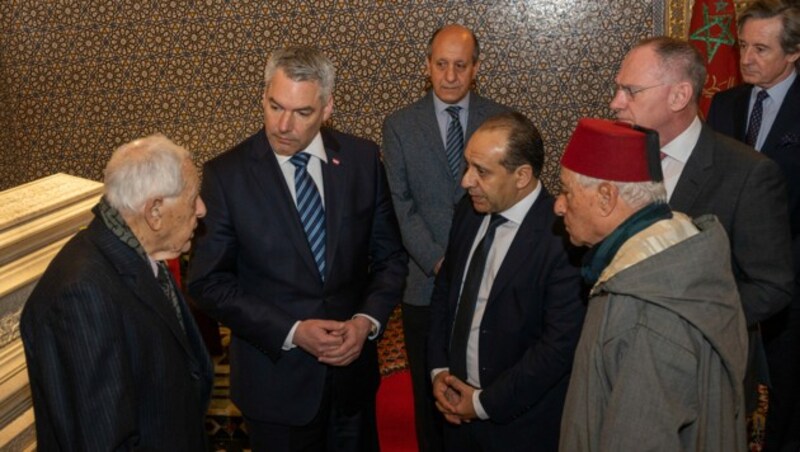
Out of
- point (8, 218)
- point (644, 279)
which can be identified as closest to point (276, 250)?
point (8, 218)

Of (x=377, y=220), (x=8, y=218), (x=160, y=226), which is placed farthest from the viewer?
Answer: (x=377, y=220)

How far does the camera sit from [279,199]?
3.04m

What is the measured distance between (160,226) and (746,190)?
192 cm

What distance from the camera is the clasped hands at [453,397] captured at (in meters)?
2.94

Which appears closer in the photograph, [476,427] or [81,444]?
[81,444]

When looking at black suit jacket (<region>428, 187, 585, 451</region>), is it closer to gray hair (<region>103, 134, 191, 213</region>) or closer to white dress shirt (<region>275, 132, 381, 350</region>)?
→ white dress shirt (<region>275, 132, 381, 350</region>)

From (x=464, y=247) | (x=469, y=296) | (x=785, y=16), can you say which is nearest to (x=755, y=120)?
(x=785, y=16)

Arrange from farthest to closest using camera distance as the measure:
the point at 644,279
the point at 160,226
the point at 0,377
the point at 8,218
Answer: the point at 8,218 → the point at 0,377 → the point at 160,226 → the point at 644,279

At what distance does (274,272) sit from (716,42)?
348cm

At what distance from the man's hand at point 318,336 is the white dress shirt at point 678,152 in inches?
51.0

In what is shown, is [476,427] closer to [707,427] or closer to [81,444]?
[707,427]

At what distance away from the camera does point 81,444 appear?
2.08 metres

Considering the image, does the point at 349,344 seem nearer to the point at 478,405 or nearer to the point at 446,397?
the point at 446,397

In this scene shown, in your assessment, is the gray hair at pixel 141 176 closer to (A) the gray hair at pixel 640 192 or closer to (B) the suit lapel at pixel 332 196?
(B) the suit lapel at pixel 332 196
